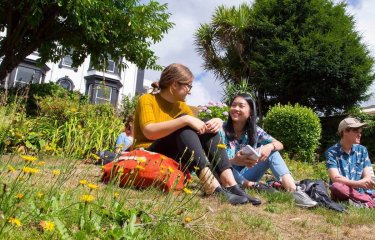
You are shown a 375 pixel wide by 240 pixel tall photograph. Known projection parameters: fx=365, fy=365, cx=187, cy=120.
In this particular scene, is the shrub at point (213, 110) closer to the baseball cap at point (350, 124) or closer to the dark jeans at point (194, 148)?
the baseball cap at point (350, 124)

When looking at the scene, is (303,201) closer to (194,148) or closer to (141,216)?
(194,148)

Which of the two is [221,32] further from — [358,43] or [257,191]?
[257,191]

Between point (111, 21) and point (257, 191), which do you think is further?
point (111, 21)

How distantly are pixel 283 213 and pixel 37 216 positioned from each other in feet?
6.07

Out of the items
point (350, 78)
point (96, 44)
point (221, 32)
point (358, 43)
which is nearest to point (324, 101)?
point (350, 78)

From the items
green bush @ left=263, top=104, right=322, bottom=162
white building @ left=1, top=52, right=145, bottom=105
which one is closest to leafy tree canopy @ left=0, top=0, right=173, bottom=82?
green bush @ left=263, top=104, right=322, bottom=162

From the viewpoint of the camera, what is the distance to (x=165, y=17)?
11969 mm

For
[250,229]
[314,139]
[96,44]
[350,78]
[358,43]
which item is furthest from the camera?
[358,43]

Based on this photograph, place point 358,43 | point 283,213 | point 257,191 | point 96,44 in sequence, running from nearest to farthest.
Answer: point 283,213 → point 257,191 → point 96,44 → point 358,43

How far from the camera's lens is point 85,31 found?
10.1 m

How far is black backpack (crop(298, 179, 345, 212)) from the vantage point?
3096 mm

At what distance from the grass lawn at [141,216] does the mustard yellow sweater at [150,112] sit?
706mm

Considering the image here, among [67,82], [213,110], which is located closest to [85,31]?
[213,110]

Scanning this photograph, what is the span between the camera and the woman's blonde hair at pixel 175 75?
3203mm
